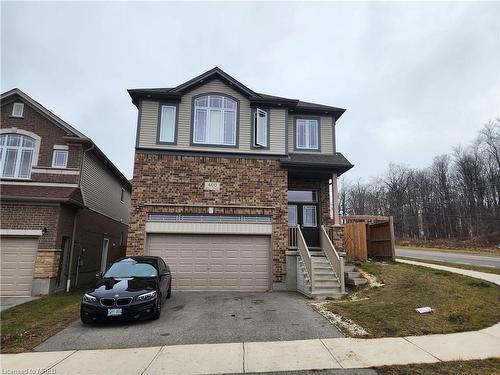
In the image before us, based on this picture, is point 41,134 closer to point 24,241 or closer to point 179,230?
point 24,241

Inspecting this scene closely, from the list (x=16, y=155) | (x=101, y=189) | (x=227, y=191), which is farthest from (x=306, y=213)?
(x=16, y=155)

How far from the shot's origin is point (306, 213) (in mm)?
15406

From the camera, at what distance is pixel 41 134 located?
1459cm

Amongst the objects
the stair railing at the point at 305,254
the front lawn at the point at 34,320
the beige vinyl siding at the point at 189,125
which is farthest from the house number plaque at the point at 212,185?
the front lawn at the point at 34,320

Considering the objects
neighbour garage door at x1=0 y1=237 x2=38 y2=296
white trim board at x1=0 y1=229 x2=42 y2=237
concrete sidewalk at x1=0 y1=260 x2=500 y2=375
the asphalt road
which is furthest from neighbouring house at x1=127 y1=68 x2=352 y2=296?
the asphalt road

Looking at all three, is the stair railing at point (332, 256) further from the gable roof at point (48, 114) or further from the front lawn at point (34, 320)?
the gable roof at point (48, 114)

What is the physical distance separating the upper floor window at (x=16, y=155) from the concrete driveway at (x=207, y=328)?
8.92 m

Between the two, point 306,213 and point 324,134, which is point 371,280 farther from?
point 324,134

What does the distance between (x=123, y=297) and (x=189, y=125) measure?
849 cm

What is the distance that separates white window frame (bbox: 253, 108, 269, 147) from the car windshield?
23.6ft

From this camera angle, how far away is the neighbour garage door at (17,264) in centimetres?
1259

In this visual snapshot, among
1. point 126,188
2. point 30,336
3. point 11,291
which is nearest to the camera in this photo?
point 30,336

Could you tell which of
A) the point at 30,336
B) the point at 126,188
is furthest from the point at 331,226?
the point at 126,188

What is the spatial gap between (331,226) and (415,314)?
6377 millimetres
